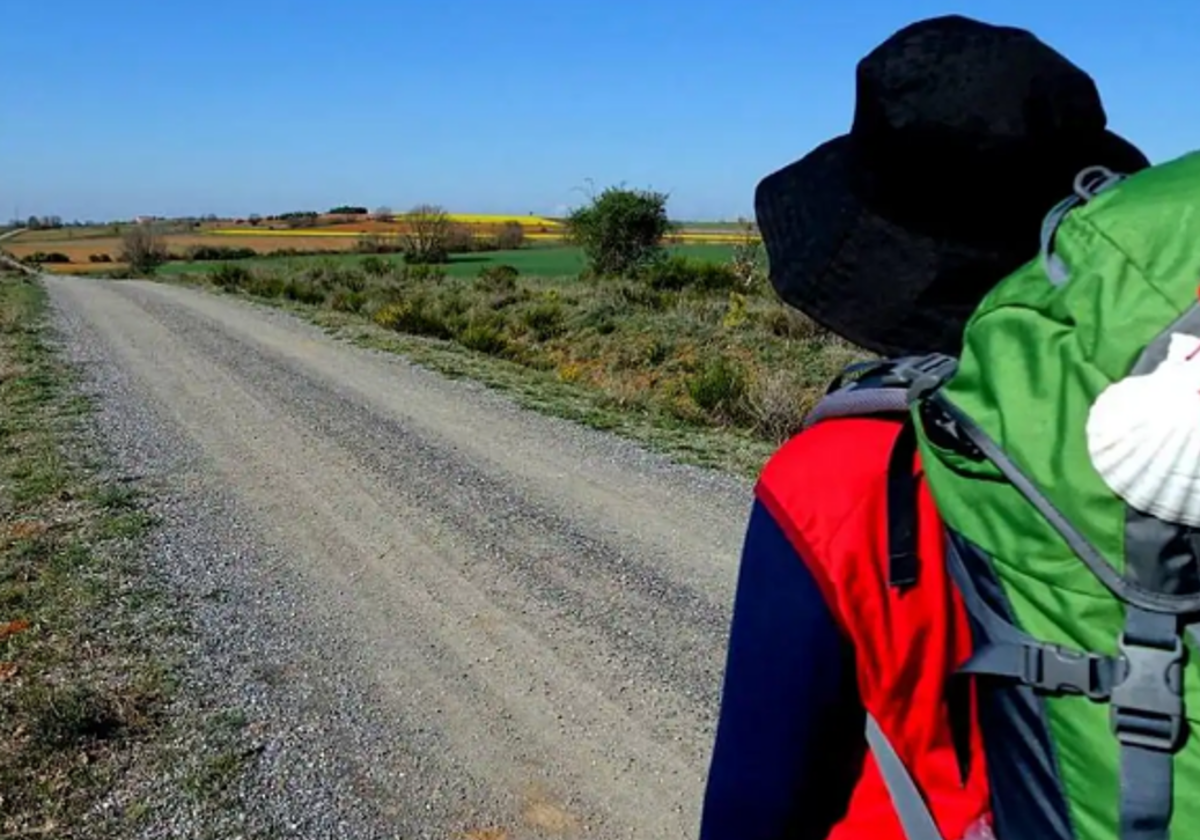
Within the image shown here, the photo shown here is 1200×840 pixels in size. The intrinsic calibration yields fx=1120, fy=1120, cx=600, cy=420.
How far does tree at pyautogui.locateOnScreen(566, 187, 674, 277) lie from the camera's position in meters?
35.2

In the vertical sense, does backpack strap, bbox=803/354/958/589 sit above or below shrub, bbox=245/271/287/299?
above

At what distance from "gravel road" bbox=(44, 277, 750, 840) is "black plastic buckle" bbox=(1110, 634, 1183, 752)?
8.61 ft

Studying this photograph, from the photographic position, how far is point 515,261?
45.2m

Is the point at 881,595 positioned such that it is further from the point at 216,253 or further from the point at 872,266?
the point at 216,253

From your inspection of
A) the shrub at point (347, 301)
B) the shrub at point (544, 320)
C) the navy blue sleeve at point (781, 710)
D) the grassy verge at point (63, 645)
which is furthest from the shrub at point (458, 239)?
the navy blue sleeve at point (781, 710)

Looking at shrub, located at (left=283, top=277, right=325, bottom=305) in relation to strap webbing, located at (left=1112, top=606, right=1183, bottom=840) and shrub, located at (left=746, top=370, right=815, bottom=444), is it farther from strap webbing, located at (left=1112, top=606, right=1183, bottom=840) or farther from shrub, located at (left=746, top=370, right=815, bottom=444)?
strap webbing, located at (left=1112, top=606, right=1183, bottom=840)

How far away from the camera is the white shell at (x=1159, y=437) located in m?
0.78

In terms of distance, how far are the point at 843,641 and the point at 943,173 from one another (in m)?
0.44

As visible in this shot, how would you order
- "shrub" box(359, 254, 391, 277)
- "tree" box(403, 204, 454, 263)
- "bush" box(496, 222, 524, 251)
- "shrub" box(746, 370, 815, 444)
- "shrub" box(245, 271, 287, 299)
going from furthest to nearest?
"bush" box(496, 222, 524, 251)
"tree" box(403, 204, 454, 263)
"shrub" box(359, 254, 391, 277)
"shrub" box(245, 271, 287, 299)
"shrub" box(746, 370, 815, 444)

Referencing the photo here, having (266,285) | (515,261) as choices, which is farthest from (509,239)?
(266,285)

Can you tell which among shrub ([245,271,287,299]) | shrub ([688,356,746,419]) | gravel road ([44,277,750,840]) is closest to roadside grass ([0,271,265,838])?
gravel road ([44,277,750,840])

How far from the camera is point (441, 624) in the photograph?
15.6ft

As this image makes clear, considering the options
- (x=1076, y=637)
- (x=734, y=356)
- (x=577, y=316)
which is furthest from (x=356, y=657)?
(x=577, y=316)

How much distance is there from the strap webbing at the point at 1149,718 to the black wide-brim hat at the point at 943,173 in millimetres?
371
